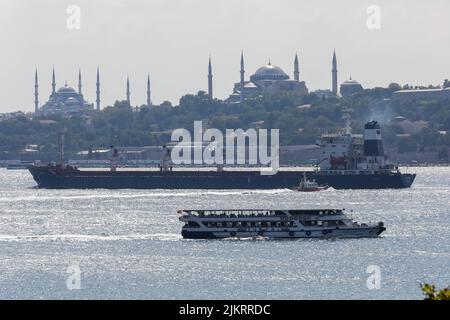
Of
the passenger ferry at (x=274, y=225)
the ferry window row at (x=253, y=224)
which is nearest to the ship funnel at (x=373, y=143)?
the passenger ferry at (x=274, y=225)

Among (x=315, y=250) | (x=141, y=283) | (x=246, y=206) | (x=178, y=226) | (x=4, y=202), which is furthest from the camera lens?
(x=4, y=202)

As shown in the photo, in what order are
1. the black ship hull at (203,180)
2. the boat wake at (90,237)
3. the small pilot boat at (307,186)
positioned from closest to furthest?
the boat wake at (90,237) < the small pilot boat at (307,186) < the black ship hull at (203,180)

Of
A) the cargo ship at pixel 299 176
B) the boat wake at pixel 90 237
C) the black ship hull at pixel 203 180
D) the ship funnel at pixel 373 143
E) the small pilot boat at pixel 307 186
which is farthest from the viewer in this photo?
the ship funnel at pixel 373 143

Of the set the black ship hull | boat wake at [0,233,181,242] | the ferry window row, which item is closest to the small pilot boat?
the black ship hull

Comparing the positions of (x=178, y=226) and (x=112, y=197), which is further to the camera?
(x=112, y=197)

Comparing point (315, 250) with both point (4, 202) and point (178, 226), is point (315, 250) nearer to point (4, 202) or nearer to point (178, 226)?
point (178, 226)

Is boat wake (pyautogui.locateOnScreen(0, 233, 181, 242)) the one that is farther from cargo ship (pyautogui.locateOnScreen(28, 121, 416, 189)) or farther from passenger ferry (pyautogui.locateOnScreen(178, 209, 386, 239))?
cargo ship (pyautogui.locateOnScreen(28, 121, 416, 189))

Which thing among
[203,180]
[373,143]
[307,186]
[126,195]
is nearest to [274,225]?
[126,195]

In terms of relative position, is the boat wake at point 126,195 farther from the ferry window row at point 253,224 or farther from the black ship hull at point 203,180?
the ferry window row at point 253,224
